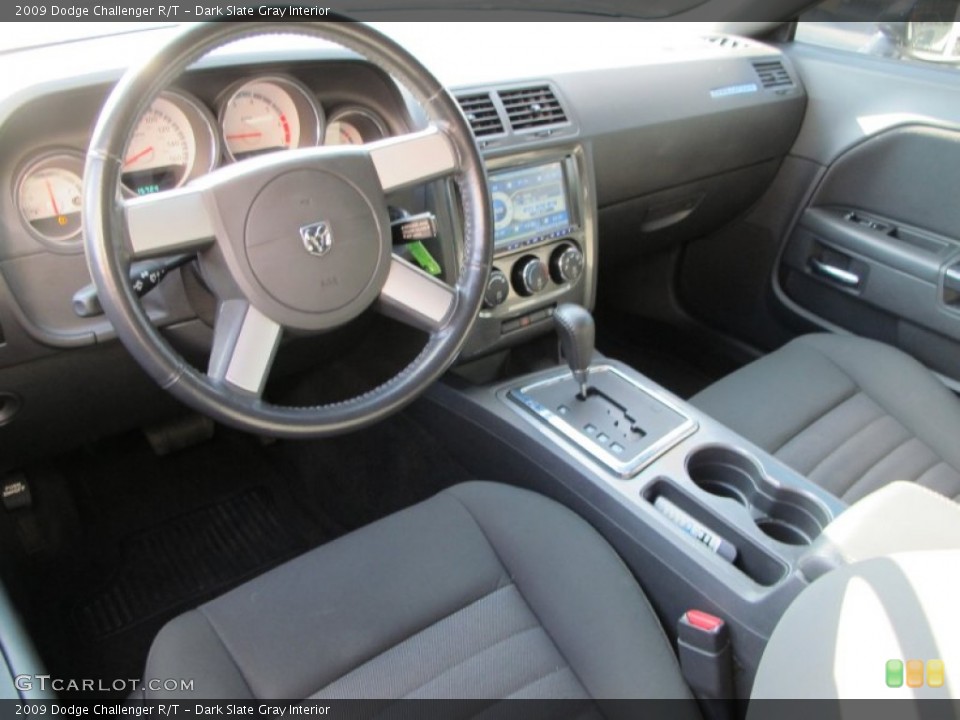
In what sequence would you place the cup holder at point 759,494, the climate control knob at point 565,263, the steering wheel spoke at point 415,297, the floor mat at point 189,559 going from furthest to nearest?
the floor mat at point 189,559, the climate control knob at point 565,263, the cup holder at point 759,494, the steering wheel spoke at point 415,297

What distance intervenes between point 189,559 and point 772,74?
1.68 metres

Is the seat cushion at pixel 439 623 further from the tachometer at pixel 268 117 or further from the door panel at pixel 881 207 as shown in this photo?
the door panel at pixel 881 207

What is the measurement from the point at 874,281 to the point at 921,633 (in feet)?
4.55

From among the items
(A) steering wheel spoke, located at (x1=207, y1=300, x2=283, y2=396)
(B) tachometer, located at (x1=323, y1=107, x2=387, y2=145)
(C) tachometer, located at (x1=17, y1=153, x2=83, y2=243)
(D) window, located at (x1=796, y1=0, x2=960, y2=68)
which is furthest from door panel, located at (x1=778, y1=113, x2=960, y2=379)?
(C) tachometer, located at (x1=17, y1=153, x2=83, y2=243)

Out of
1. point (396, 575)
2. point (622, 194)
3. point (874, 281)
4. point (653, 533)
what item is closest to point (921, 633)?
point (653, 533)

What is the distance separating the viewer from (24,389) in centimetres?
119

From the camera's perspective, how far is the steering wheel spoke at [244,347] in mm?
992

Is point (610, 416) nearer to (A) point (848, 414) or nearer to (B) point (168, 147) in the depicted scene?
(A) point (848, 414)

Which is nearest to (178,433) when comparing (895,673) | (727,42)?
(895,673)

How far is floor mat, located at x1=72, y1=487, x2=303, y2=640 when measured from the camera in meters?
1.62

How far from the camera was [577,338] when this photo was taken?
4.55 feet

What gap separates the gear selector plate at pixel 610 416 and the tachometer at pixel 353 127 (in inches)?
18.9

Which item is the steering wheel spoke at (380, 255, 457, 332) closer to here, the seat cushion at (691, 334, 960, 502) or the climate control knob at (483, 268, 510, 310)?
the climate control knob at (483, 268, 510, 310)

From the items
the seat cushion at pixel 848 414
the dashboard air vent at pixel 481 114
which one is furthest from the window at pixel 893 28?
the dashboard air vent at pixel 481 114
